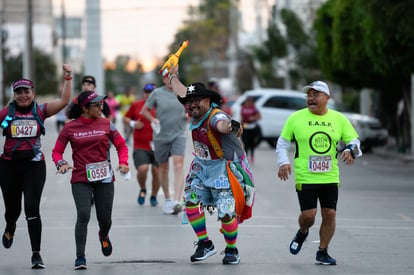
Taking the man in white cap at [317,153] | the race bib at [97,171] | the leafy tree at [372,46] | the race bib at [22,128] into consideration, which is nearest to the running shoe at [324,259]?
the man in white cap at [317,153]

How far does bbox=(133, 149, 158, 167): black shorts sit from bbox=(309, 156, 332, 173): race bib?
6.15 m

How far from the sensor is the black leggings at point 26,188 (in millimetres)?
9570

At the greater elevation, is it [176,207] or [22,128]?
[22,128]

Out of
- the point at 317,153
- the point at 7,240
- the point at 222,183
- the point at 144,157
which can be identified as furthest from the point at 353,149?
the point at 144,157

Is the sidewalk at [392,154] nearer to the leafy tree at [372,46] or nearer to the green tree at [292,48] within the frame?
the leafy tree at [372,46]

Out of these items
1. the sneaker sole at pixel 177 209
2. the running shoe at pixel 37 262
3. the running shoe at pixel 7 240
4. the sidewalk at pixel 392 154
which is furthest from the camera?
the sidewalk at pixel 392 154

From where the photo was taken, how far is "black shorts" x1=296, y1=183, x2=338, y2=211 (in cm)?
943

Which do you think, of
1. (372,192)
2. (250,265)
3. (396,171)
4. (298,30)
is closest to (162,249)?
(250,265)

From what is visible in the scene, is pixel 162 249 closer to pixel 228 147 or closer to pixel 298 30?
pixel 228 147

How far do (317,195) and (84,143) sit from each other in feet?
7.30

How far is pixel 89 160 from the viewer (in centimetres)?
953

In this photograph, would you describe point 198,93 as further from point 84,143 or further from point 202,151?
point 84,143

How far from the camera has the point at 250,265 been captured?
9.65 meters

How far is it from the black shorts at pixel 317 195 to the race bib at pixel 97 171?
181cm
